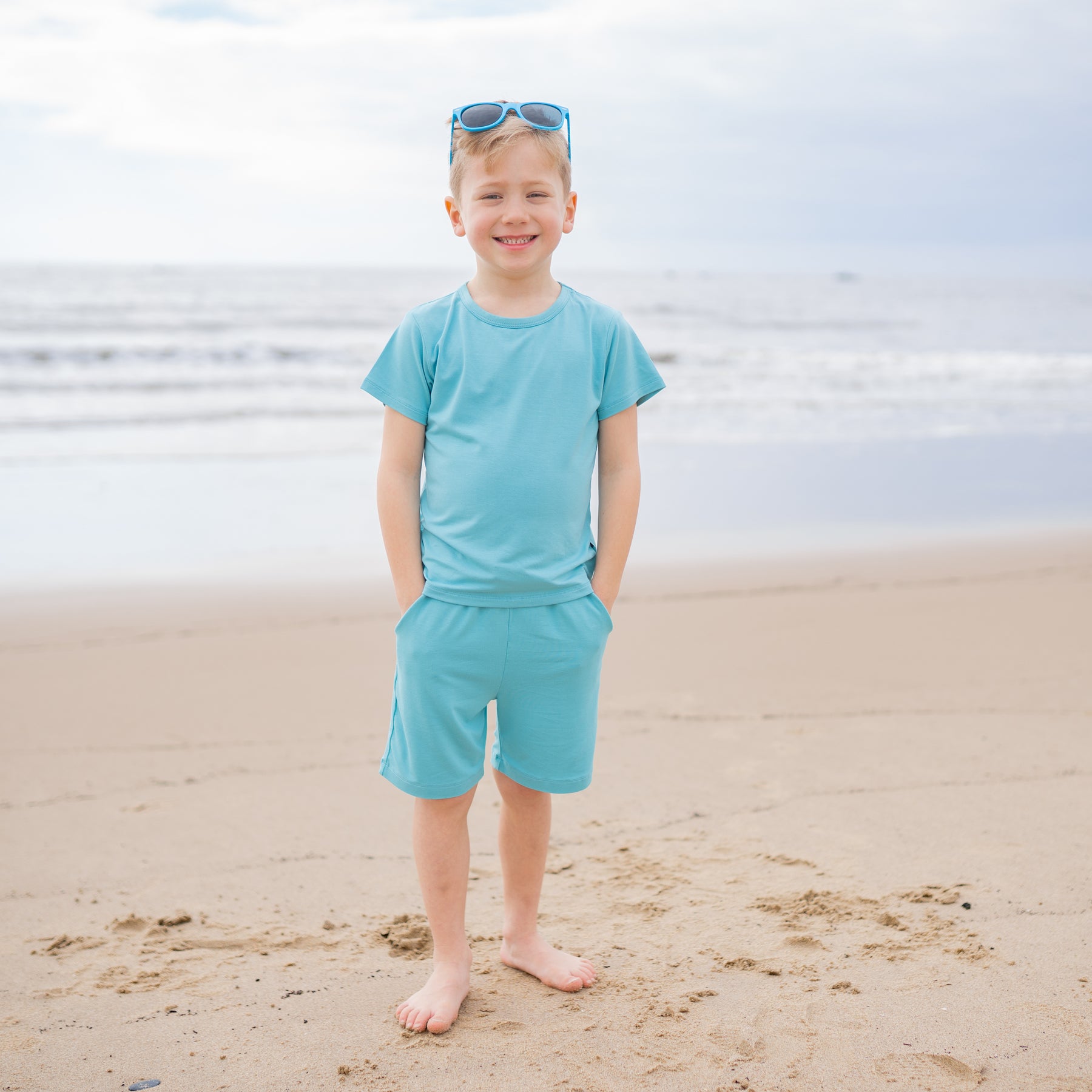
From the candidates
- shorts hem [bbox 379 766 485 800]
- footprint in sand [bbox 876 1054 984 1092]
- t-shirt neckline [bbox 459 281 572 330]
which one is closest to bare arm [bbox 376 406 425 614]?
t-shirt neckline [bbox 459 281 572 330]

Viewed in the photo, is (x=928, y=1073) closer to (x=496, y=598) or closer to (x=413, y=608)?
(x=496, y=598)

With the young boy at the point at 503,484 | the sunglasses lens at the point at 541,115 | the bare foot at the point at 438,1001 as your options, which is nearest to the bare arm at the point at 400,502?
the young boy at the point at 503,484

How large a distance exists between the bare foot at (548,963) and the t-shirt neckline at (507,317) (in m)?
1.35

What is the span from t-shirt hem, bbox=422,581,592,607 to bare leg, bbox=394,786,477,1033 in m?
0.42

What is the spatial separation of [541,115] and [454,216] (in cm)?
27

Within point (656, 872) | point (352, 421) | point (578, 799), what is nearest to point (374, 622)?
point (578, 799)

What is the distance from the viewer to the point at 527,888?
2291 mm

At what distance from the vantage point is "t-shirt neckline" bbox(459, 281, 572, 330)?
201 cm

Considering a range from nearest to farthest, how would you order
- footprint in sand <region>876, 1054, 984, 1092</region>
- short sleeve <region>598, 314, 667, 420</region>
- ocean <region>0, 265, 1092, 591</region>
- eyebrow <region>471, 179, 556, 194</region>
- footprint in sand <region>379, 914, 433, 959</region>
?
footprint in sand <region>876, 1054, 984, 1092</region>
eyebrow <region>471, 179, 556, 194</region>
short sleeve <region>598, 314, 667, 420</region>
footprint in sand <region>379, 914, 433, 959</region>
ocean <region>0, 265, 1092, 591</region>

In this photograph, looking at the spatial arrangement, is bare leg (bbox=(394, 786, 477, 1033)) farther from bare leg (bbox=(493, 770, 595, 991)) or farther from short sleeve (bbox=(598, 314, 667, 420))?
short sleeve (bbox=(598, 314, 667, 420))

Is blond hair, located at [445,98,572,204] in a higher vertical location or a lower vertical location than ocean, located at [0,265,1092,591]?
higher

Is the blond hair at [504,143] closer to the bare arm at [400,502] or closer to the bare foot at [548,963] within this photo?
the bare arm at [400,502]

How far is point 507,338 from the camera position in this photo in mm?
1998

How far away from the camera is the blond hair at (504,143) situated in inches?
76.8
